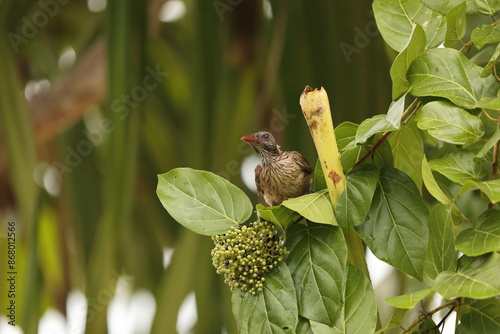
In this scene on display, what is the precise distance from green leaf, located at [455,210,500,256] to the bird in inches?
14.6

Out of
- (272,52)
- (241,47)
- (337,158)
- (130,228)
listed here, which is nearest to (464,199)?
(337,158)

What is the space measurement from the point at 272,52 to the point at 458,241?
53.5 inches

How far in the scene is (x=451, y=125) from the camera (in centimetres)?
62

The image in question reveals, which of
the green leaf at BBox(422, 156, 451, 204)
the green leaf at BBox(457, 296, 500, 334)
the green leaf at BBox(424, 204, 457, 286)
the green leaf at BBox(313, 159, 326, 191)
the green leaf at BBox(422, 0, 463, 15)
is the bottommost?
the green leaf at BBox(457, 296, 500, 334)

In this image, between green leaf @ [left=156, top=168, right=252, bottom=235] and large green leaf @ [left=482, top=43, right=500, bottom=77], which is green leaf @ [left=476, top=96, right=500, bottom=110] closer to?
large green leaf @ [left=482, top=43, right=500, bottom=77]

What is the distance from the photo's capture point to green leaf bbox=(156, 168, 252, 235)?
0.65m

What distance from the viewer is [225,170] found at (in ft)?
5.53

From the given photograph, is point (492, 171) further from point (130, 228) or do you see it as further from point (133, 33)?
point (130, 228)

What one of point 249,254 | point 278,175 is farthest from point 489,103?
point 278,175

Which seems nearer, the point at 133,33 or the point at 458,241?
the point at 458,241

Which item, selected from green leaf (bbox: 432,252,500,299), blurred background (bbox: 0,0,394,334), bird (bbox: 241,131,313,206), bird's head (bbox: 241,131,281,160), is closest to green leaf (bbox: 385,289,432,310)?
green leaf (bbox: 432,252,500,299)

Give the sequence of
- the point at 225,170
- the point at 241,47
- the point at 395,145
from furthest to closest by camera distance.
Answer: the point at 241,47
the point at 225,170
the point at 395,145

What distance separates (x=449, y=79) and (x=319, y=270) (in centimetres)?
21

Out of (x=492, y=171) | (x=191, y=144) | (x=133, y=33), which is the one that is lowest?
(x=492, y=171)
